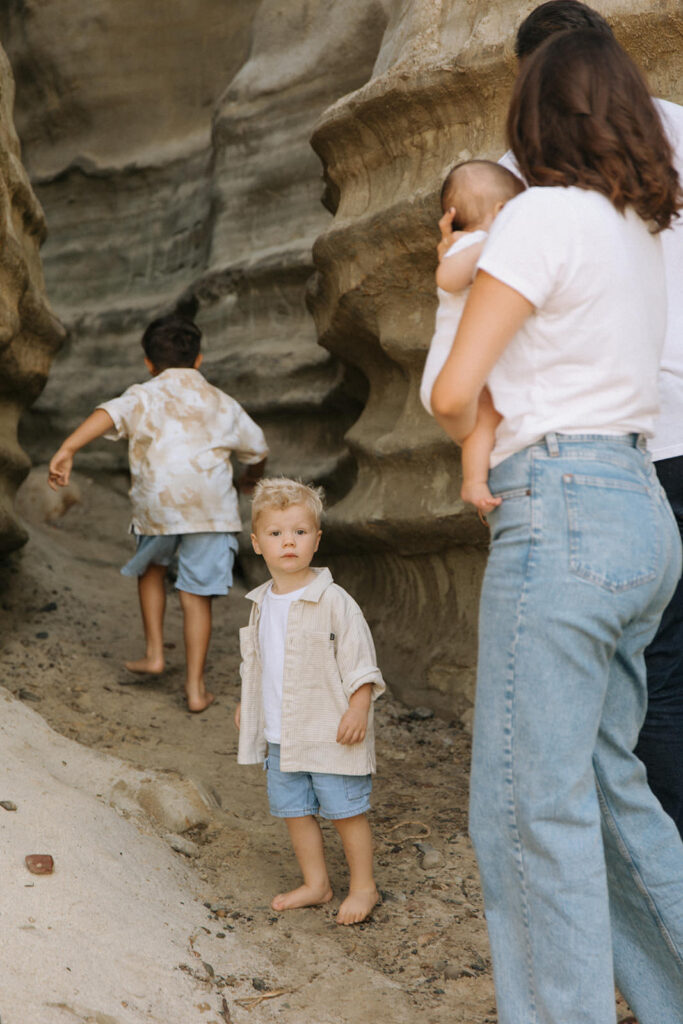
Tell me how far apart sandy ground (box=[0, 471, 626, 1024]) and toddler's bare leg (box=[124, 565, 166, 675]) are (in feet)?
0.33

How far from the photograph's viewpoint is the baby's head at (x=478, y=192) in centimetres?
166

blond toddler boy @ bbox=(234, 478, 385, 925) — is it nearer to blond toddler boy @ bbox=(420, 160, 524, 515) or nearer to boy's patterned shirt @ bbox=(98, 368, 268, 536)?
blond toddler boy @ bbox=(420, 160, 524, 515)

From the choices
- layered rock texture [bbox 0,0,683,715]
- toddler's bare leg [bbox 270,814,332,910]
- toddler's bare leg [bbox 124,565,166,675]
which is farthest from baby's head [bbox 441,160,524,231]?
toddler's bare leg [bbox 124,565,166,675]

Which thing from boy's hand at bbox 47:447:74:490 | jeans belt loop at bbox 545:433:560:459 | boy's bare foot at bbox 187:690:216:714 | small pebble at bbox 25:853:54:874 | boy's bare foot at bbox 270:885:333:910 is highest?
jeans belt loop at bbox 545:433:560:459

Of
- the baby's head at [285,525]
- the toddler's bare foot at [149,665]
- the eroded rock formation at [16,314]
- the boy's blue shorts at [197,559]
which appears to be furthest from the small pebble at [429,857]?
the eroded rock formation at [16,314]

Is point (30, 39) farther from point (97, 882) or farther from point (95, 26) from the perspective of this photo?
point (97, 882)

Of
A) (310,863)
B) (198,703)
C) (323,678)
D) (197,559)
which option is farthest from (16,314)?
(310,863)

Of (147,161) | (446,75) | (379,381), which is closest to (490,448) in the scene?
(446,75)

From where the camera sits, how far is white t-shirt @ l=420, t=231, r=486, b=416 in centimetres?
158

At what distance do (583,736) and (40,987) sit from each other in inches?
37.7

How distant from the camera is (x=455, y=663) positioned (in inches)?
152

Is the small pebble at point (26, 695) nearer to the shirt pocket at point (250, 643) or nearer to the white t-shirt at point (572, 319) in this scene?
the shirt pocket at point (250, 643)

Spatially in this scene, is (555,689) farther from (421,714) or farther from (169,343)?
(169,343)

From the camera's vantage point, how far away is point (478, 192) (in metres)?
1.67
